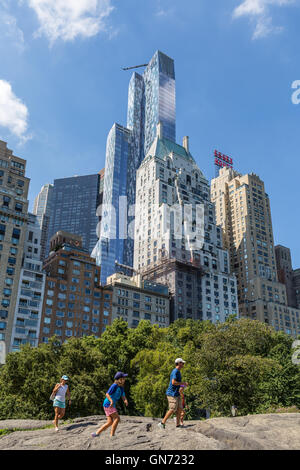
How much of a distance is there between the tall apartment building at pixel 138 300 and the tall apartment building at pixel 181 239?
156 inches

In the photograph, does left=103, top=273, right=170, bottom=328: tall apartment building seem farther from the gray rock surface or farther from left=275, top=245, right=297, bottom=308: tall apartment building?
the gray rock surface

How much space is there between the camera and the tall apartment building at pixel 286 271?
183250 millimetres

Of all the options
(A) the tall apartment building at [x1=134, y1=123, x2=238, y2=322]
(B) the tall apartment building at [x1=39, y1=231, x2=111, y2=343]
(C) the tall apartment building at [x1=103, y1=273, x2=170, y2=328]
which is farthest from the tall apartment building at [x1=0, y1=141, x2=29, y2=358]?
(A) the tall apartment building at [x1=134, y1=123, x2=238, y2=322]

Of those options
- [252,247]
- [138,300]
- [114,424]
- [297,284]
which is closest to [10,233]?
[138,300]

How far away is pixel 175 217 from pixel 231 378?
108m

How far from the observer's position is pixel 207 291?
442 feet

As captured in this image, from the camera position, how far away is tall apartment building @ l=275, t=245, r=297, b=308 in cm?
18325

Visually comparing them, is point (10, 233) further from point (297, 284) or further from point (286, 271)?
point (297, 284)

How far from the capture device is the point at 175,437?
15.4 metres

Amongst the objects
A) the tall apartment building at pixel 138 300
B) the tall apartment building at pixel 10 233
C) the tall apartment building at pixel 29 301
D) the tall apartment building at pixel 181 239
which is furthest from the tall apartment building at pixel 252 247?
the tall apartment building at pixel 10 233

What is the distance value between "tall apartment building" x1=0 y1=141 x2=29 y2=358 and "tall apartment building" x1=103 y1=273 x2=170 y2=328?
993 inches

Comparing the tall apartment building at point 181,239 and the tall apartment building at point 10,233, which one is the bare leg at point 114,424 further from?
the tall apartment building at point 181,239
